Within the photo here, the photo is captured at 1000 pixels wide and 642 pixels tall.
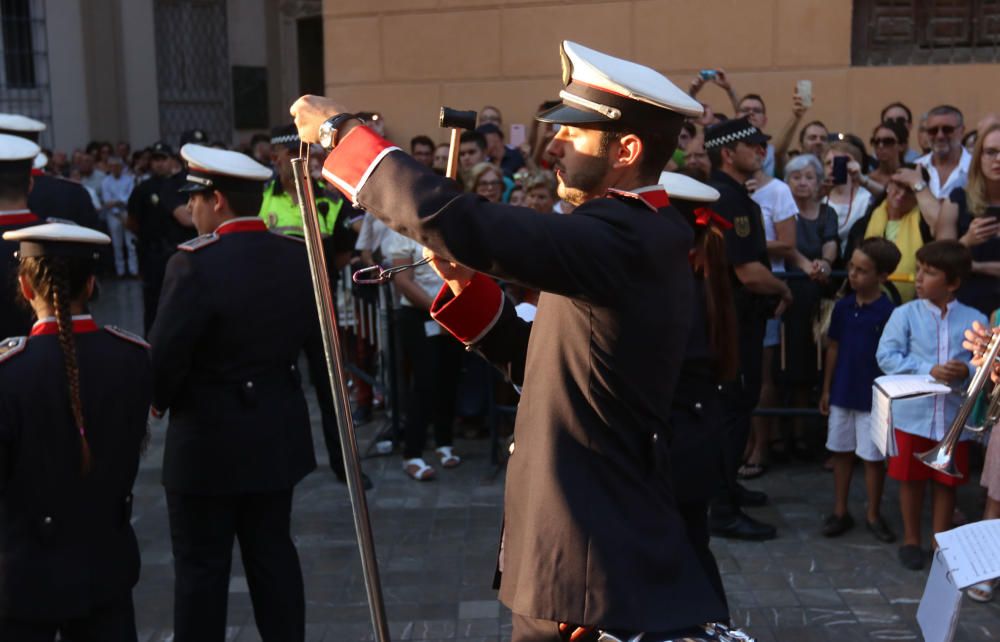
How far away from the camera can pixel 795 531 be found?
19.5ft

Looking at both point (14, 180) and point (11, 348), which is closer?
point (11, 348)

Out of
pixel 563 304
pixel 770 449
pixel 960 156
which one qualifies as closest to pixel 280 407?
pixel 563 304

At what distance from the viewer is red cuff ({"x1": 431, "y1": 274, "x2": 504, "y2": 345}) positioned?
8.95ft

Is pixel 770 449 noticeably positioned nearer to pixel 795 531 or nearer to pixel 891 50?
pixel 795 531

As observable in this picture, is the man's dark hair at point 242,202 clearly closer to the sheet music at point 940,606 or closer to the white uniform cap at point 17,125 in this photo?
the white uniform cap at point 17,125

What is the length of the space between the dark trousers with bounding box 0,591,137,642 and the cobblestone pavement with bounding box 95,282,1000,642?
4.32 feet

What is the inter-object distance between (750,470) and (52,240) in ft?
15.2

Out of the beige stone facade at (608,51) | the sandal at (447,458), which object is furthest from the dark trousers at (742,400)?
the beige stone facade at (608,51)

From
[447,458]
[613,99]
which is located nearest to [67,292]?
[613,99]

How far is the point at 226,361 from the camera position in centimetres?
399

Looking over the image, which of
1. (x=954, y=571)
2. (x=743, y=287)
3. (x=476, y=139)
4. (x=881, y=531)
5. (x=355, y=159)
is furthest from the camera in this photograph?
(x=476, y=139)

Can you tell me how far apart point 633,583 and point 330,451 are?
458cm

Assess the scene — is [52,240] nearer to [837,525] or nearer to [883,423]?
[883,423]

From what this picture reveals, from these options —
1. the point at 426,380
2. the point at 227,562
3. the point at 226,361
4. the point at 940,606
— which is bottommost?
the point at 426,380
